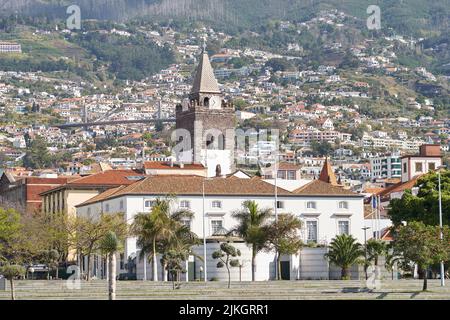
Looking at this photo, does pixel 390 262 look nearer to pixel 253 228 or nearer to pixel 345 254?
pixel 345 254

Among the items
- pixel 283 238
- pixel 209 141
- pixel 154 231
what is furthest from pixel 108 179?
pixel 154 231

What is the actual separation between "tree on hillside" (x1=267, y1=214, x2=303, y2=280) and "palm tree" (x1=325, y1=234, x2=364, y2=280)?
204cm

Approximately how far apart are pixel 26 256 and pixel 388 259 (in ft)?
72.0

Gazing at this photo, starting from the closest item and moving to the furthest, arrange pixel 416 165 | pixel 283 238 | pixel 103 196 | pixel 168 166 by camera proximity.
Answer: pixel 283 238
pixel 103 196
pixel 168 166
pixel 416 165

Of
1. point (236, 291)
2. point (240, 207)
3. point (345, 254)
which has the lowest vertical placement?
point (236, 291)

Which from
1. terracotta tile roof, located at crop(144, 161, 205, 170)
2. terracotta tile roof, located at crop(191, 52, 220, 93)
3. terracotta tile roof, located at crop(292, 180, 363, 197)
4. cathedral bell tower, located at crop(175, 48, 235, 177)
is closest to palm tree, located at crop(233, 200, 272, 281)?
terracotta tile roof, located at crop(292, 180, 363, 197)

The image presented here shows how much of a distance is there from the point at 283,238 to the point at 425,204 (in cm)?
1182

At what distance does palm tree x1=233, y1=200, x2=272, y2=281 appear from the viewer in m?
79.2

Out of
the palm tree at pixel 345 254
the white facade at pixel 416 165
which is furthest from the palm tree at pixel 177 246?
the white facade at pixel 416 165

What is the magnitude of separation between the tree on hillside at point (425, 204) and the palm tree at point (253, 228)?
30.2 ft

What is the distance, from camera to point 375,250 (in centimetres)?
7994

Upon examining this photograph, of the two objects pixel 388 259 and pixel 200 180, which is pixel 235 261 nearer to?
pixel 388 259

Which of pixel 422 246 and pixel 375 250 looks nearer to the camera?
pixel 422 246

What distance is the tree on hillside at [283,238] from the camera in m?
79.8
